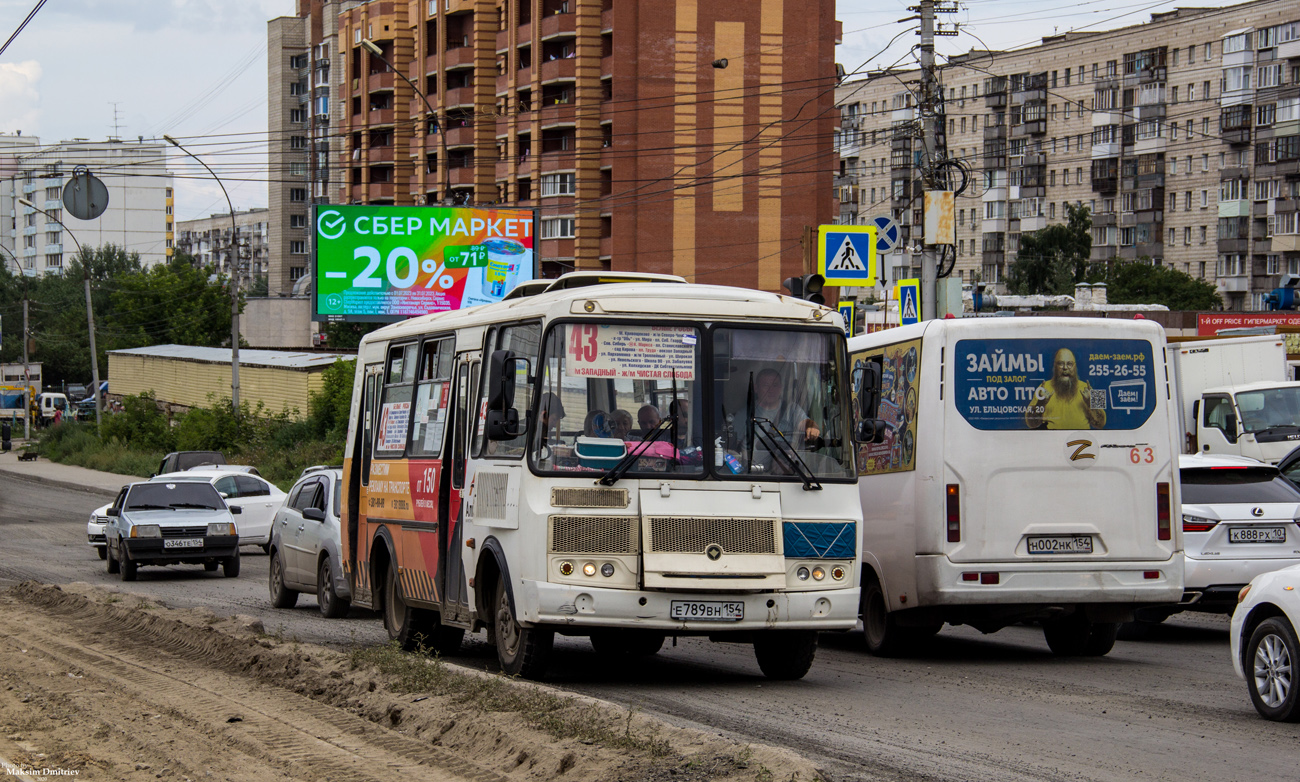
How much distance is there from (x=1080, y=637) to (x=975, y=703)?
357cm

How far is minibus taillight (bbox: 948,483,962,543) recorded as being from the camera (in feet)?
40.4

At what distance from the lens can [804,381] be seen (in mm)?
10891

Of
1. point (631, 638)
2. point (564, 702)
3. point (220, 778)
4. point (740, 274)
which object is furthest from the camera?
point (740, 274)

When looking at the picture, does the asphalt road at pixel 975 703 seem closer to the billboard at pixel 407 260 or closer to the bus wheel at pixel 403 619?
the bus wheel at pixel 403 619

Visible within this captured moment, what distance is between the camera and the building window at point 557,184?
258 feet

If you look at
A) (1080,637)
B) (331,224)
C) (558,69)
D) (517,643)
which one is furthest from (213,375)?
(517,643)

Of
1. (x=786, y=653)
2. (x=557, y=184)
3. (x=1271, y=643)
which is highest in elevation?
(x=557, y=184)

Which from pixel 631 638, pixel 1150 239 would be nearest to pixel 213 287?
pixel 1150 239

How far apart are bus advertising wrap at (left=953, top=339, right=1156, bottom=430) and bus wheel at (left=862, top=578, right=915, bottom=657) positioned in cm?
198

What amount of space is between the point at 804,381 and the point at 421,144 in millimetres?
84460

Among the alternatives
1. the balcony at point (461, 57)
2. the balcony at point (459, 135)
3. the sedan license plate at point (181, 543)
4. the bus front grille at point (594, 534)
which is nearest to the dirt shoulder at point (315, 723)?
the bus front grille at point (594, 534)

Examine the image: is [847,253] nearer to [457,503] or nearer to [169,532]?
[457,503]

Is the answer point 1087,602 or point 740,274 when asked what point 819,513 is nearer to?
point 1087,602

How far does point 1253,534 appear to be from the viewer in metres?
14.2
